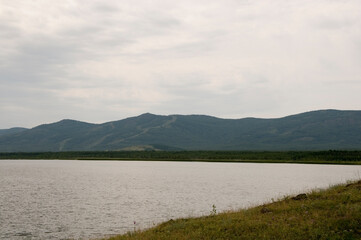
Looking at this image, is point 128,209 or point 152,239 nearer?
point 152,239

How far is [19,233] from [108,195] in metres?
27.8

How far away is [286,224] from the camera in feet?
77.4

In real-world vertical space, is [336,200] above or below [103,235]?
above

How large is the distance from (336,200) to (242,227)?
8.55 m

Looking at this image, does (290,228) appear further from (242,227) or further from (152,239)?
(152,239)

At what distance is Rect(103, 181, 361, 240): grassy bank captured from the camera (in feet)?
71.5

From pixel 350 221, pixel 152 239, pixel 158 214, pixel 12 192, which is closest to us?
pixel 350 221

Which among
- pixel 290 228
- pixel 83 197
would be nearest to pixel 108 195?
pixel 83 197

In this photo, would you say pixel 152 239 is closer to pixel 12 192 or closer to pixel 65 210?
pixel 65 210

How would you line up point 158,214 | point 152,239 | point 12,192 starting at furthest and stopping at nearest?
point 12,192
point 158,214
point 152,239

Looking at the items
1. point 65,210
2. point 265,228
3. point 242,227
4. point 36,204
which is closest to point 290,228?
point 265,228

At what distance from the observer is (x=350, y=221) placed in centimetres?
2242

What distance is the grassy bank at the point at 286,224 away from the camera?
21.8 meters

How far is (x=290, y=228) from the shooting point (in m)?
22.7
